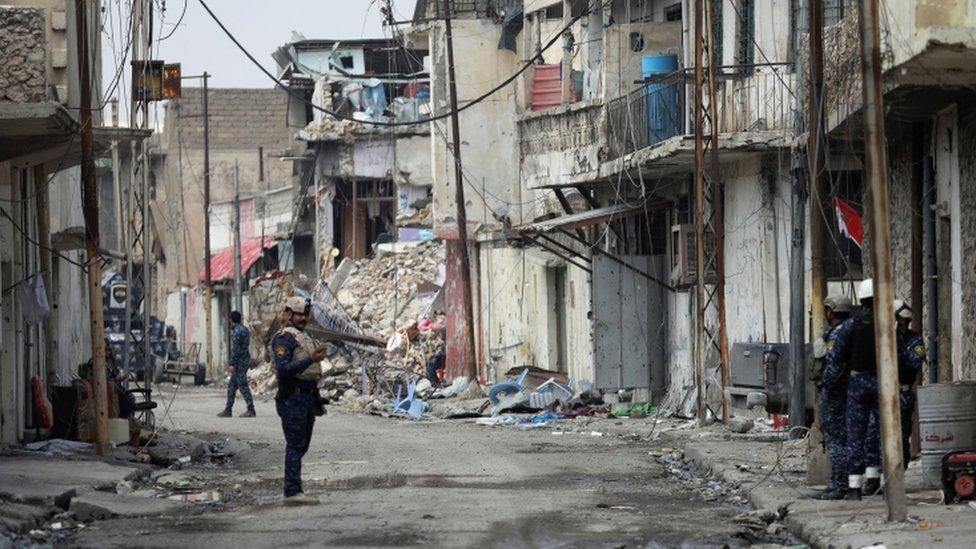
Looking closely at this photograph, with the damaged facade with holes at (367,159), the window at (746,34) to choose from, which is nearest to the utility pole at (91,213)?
the window at (746,34)

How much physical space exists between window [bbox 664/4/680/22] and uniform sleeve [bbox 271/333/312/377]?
18394 mm

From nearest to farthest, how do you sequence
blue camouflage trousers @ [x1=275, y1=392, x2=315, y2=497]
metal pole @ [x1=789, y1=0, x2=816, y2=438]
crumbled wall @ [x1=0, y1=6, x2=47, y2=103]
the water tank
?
1. blue camouflage trousers @ [x1=275, y1=392, x2=315, y2=497]
2. metal pole @ [x1=789, y1=0, x2=816, y2=438]
3. crumbled wall @ [x1=0, y1=6, x2=47, y2=103]
4. the water tank

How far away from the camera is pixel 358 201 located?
59656 mm

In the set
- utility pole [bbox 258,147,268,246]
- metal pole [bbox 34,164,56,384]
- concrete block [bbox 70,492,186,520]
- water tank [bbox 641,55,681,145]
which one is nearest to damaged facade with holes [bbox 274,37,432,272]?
utility pole [bbox 258,147,268,246]

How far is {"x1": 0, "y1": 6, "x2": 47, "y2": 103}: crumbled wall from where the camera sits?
19.4 m

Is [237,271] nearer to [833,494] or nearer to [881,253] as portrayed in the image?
[833,494]

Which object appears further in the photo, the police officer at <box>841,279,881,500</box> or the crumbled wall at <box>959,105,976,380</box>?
the crumbled wall at <box>959,105,976,380</box>

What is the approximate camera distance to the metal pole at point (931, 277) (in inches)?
728

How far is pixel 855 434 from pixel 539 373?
79.9 feet

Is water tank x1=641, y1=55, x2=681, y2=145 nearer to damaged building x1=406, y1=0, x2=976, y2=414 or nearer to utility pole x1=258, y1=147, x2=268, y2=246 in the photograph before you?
damaged building x1=406, y1=0, x2=976, y2=414

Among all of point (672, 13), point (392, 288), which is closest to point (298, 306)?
point (672, 13)

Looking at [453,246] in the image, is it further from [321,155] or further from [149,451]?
[149,451]

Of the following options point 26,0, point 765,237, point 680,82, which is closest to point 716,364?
point 765,237

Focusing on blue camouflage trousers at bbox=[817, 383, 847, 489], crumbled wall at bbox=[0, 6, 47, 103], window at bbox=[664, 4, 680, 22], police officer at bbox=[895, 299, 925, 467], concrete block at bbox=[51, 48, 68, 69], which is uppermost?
window at bbox=[664, 4, 680, 22]
